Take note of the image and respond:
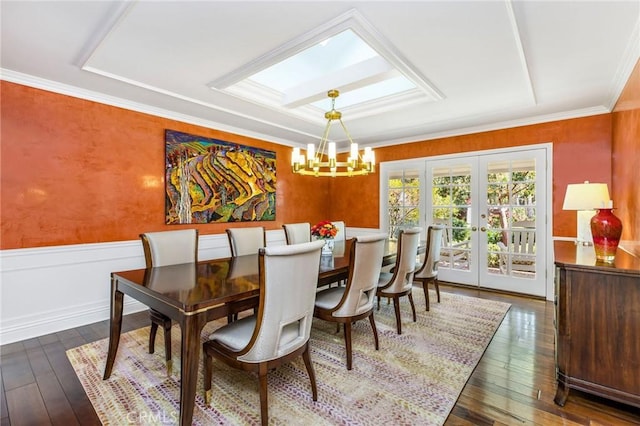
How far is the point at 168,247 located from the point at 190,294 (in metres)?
1.06

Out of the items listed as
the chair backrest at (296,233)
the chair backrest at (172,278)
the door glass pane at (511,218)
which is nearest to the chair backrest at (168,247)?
the chair backrest at (172,278)

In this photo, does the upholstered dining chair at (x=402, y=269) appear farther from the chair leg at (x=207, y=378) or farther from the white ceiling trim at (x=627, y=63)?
the white ceiling trim at (x=627, y=63)

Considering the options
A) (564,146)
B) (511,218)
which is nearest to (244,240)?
(511,218)

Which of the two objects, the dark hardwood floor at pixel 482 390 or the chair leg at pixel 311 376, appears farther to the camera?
the chair leg at pixel 311 376

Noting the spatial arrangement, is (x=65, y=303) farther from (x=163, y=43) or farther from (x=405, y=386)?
(x=405, y=386)

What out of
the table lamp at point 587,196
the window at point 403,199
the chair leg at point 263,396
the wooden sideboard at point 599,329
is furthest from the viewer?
the window at point 403,199

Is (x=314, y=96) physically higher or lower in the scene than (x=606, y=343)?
higher

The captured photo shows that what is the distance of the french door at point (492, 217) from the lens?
3.95 metres

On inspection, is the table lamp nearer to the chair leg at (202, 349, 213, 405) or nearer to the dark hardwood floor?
the dark hardwood floor

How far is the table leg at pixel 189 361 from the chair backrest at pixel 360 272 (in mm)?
1054

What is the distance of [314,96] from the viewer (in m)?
3.12

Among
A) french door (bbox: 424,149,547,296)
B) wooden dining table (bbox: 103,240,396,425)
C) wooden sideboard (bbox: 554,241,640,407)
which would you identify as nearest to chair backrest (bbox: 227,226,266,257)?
wooden dining table (bbox: 103,240,396,425)

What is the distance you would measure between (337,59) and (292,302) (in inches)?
92.6

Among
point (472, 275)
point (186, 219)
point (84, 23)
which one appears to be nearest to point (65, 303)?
point (186, 219)
